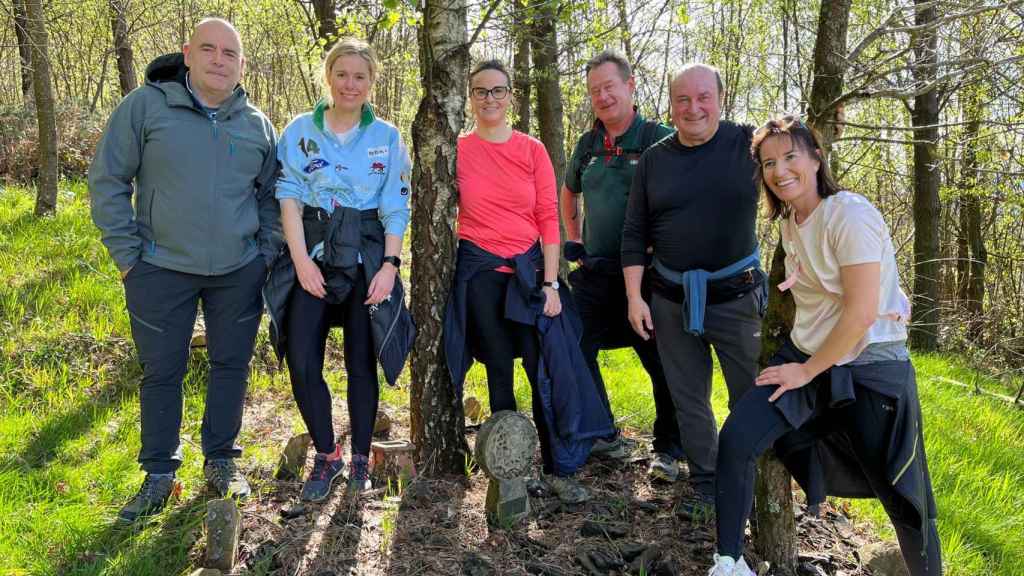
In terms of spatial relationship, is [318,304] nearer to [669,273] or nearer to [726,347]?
[669,273]

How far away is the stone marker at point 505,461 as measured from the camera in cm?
321

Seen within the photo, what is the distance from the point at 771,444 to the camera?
262 centimetres

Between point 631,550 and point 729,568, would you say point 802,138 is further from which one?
point 631,550

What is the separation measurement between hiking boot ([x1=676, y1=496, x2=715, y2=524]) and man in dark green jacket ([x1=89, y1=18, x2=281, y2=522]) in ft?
7.17

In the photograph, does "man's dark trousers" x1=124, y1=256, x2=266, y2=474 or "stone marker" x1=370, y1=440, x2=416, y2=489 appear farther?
"stone marker" x1=370, y1=440, x2=416, y2=489

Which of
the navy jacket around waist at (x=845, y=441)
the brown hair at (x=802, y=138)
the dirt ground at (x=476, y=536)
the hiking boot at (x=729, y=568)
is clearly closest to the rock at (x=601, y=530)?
the dirt ground at (x=476, y=536)

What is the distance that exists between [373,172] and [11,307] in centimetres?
383

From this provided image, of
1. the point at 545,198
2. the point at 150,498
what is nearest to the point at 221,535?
the point at 150,498

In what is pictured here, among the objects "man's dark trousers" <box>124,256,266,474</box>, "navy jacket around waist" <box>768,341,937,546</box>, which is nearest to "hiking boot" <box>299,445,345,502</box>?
"man's dark trousers" <box>124,256,266,474</box>

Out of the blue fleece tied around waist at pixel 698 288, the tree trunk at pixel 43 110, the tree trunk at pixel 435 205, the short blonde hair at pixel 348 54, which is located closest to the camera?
the short blonde hair at pixel 348 54

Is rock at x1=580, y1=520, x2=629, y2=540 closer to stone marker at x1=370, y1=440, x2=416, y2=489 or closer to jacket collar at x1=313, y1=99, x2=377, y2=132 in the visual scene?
stone marker at x1=370, y1=440, x2=416, y2=489

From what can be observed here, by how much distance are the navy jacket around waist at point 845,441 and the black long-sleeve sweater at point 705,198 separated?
0.77 meters

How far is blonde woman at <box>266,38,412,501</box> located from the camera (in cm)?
323

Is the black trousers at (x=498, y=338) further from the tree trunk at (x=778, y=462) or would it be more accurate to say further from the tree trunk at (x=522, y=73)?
the tree trunk at (x=522, y=73)
